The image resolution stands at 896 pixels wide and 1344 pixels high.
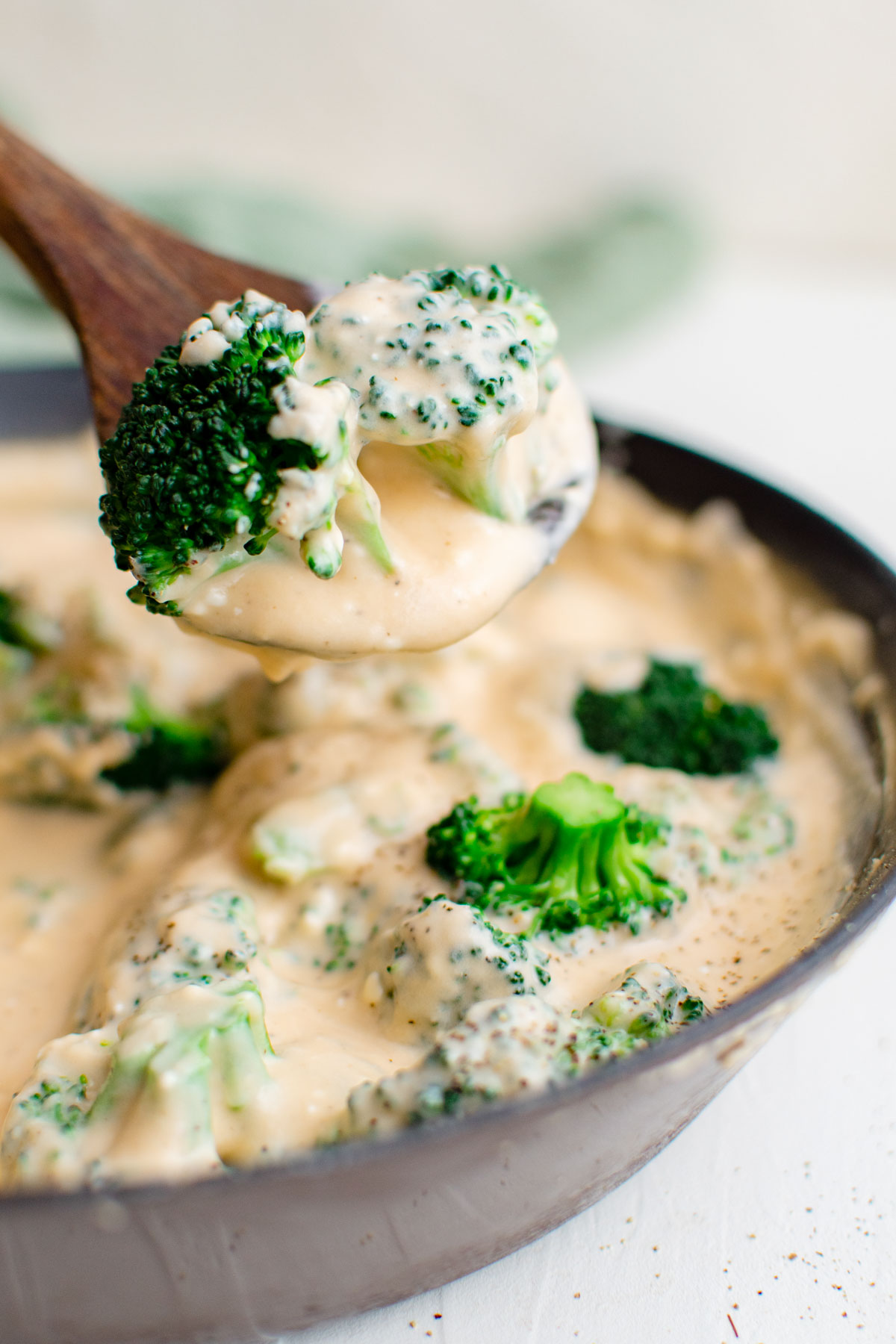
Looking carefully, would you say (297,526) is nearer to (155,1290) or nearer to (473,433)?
(473,433)

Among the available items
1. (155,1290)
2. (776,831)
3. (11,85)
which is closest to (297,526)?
(155,1290)

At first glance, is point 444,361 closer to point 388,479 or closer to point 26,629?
point 388,479

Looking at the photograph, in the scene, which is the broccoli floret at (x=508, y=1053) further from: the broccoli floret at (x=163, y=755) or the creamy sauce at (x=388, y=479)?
the broccoli floret at (x=163, y=755)

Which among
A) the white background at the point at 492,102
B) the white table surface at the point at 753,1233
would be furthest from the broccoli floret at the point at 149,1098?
the white background at the point at 492,102

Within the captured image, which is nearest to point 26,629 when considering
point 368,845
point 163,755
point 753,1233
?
point 163,755

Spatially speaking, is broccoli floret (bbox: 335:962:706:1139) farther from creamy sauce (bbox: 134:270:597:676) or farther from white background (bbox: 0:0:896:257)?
white background (bbox: 0:0:896:257)

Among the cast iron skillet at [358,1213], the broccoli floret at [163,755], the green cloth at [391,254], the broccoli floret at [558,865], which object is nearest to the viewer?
the cast iron skillet at [358,1213]
